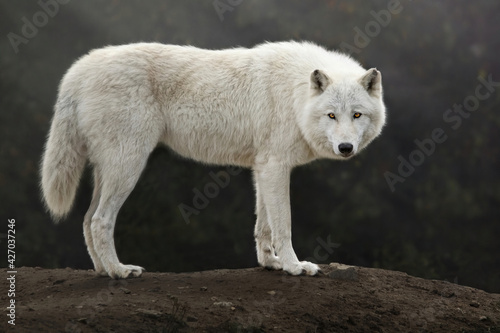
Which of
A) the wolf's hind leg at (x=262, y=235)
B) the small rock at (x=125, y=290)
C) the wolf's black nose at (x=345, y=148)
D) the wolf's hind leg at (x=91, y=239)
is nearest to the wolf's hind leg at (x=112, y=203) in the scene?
the wolf's hind leg at (x=91, y=239)

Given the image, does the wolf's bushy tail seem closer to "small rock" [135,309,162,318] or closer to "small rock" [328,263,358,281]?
"small rock" [135,309,162,318]

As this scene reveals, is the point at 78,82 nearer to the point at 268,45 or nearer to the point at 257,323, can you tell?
the point at 268,45

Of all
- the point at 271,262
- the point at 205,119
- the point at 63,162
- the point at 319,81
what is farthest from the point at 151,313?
the point at 319,81

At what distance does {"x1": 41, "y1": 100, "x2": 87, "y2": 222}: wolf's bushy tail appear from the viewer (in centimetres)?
573

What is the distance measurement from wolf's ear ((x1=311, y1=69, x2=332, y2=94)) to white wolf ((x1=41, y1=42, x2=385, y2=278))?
1cm

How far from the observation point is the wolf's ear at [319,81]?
5402 millimetres

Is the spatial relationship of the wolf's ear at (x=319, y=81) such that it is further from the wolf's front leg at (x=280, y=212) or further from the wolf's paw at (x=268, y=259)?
the wolf's paw at (x=268, y=259)

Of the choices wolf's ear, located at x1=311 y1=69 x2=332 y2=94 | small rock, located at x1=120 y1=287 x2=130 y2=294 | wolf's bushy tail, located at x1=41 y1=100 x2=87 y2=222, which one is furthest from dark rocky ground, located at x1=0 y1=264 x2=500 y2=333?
wolf's ear, located at x1=311 y1=69 x2=332 y2=94

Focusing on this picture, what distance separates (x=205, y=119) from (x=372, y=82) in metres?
1.69

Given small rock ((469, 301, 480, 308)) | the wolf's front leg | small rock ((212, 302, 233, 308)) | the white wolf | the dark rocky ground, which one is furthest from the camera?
small rock ((469, 301, 480, 308))

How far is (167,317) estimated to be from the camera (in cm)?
472

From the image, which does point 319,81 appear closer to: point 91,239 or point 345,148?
point 345,148

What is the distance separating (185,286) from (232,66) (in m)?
2.27

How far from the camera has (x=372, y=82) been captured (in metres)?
5.48
